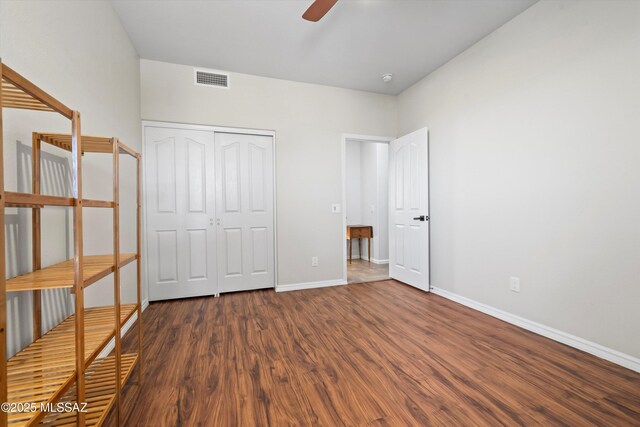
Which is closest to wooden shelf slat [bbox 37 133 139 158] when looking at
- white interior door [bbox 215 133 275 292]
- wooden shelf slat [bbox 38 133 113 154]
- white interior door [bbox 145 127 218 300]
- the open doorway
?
wooden shelf slat [bbox 38 133 113 154]

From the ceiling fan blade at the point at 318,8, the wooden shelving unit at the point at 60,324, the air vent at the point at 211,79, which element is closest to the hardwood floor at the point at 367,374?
the wooden shelving unit at the point at 60,324

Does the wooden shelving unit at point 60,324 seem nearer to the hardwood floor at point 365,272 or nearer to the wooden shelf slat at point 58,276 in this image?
the wooden shelf slat at point 58,276

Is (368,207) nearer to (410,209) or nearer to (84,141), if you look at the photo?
(410,209)

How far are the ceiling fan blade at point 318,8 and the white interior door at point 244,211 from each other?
6.11 feet

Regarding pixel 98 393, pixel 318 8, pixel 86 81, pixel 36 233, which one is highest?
pixel 318 8

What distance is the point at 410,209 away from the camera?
3.63m

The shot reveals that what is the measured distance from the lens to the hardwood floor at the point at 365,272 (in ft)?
13.5

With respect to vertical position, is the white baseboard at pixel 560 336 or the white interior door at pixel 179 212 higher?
Result: the white interior door at pixel 179 212

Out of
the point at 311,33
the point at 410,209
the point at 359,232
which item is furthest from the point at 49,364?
the point at 359,232

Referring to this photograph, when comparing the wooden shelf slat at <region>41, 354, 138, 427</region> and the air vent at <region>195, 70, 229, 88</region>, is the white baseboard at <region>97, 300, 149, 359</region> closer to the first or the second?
the wooden shelf slat at <region>41, 354, 138, 427</region>

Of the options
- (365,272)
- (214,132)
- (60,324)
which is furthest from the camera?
(365,272)

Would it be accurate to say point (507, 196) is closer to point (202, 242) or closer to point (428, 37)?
point (428, 37)

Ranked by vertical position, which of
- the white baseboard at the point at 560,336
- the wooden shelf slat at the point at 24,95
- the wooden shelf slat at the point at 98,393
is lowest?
the white baseboard at the point at 560,336

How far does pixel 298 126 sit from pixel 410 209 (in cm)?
186
